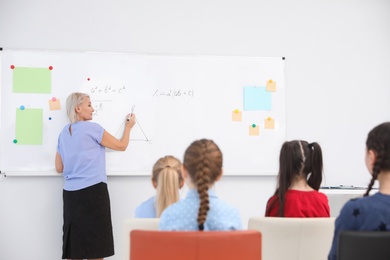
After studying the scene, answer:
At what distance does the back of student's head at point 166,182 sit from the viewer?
2.19 metres

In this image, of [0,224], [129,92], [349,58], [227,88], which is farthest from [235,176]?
[0,224]

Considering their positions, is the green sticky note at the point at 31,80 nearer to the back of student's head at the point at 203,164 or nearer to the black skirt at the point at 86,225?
the black skirt at the point at 86,225

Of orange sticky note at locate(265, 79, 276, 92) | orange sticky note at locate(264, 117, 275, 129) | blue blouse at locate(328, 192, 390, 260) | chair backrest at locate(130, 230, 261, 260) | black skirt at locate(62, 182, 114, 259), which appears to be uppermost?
orange sticky note at locate(265, 79, 276, 92)

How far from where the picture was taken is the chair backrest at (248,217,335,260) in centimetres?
180

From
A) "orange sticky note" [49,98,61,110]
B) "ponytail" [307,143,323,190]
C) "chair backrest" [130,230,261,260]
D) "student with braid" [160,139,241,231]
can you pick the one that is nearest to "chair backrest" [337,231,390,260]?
"chair backrest" [130,230,261,260]

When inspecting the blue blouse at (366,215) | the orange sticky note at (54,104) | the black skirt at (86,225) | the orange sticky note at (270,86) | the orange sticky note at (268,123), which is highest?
the orange sticky note at (270,86)

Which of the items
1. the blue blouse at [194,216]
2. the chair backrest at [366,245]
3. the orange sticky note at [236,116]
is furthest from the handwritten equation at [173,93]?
the chair backrest at [366,245]

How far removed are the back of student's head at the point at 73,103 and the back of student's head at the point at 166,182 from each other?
143cm

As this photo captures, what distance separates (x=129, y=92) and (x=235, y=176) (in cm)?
114

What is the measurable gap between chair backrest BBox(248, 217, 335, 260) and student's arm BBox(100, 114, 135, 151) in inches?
74.9

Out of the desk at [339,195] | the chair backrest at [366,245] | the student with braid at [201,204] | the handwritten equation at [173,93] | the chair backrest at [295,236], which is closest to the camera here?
the chair backrest at [366,245]

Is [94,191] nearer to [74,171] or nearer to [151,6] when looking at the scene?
[74,171]

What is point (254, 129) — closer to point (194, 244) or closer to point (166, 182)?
point (166, 182)

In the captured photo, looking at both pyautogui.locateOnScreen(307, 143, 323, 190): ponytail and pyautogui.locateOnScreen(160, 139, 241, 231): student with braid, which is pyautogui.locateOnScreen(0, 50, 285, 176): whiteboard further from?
pyautogui.locateOnScreen(160, 139, 241, 231): student with braid
